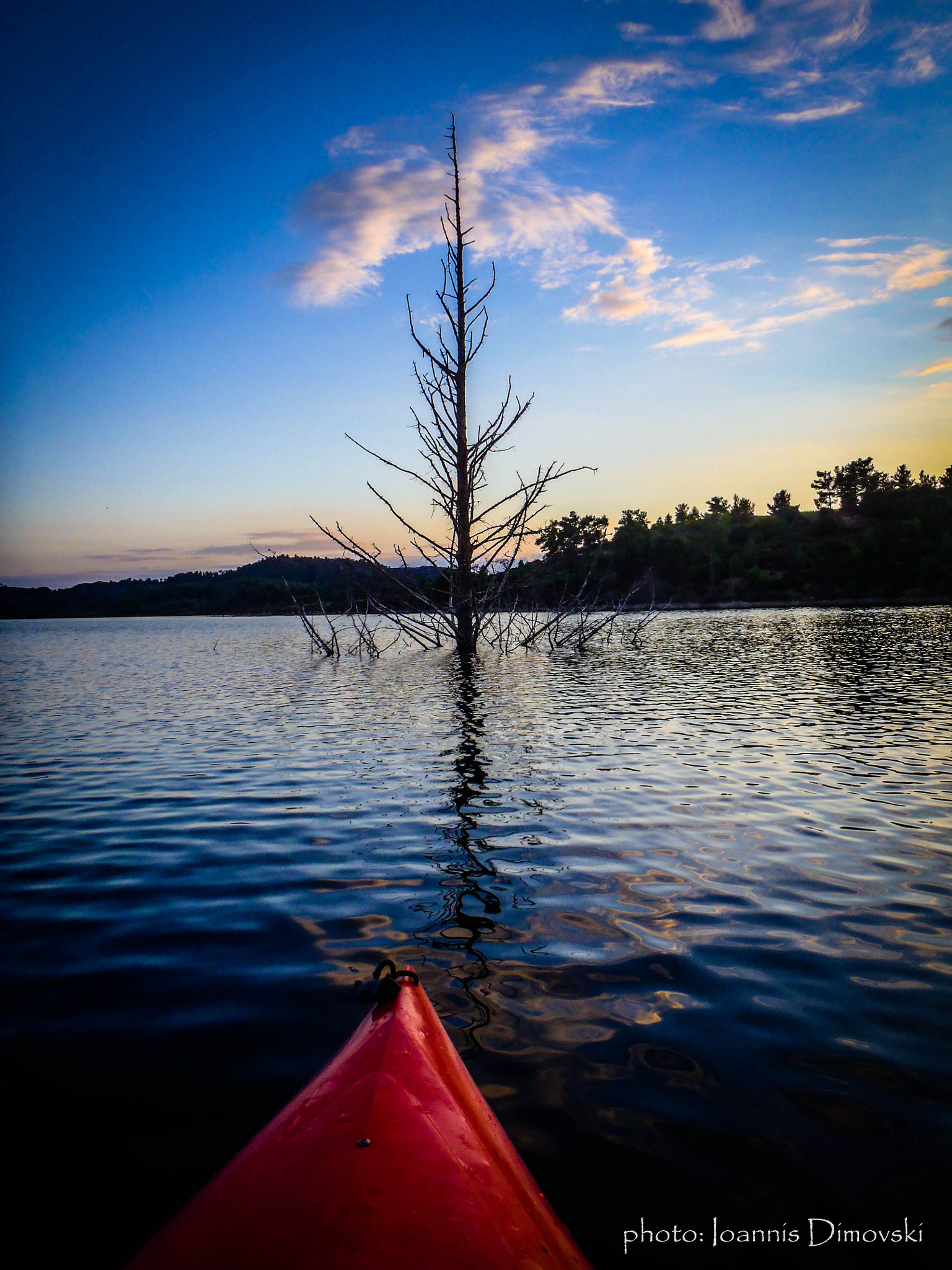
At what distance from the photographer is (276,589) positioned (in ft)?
417

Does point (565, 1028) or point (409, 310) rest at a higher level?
point (409, 310)

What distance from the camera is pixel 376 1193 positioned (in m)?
1.54

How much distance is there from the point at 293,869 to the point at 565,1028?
271 centimetres

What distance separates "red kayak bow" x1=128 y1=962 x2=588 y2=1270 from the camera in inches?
55.3

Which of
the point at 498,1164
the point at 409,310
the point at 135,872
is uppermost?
the point at 409,310

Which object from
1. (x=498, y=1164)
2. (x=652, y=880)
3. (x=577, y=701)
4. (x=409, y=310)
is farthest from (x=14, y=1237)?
(x=409, y=310)

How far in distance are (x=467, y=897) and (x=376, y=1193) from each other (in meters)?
2.92

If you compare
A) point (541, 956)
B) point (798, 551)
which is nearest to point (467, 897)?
point (541, 956)

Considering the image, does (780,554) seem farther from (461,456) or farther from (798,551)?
(461,456)

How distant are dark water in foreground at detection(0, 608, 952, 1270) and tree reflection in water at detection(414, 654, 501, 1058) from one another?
0.02 m

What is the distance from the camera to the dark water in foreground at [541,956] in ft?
7.18

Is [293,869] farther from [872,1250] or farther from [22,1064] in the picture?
[872,1250]

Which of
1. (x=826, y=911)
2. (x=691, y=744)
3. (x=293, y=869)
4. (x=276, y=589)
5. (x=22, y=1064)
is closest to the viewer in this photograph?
(x=22, y=1064)

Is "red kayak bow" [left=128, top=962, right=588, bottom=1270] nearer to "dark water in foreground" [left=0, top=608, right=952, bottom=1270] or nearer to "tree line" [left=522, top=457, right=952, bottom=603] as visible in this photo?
"dark water in foreground" [left=0, top=608, right=952, bottom=1270]
